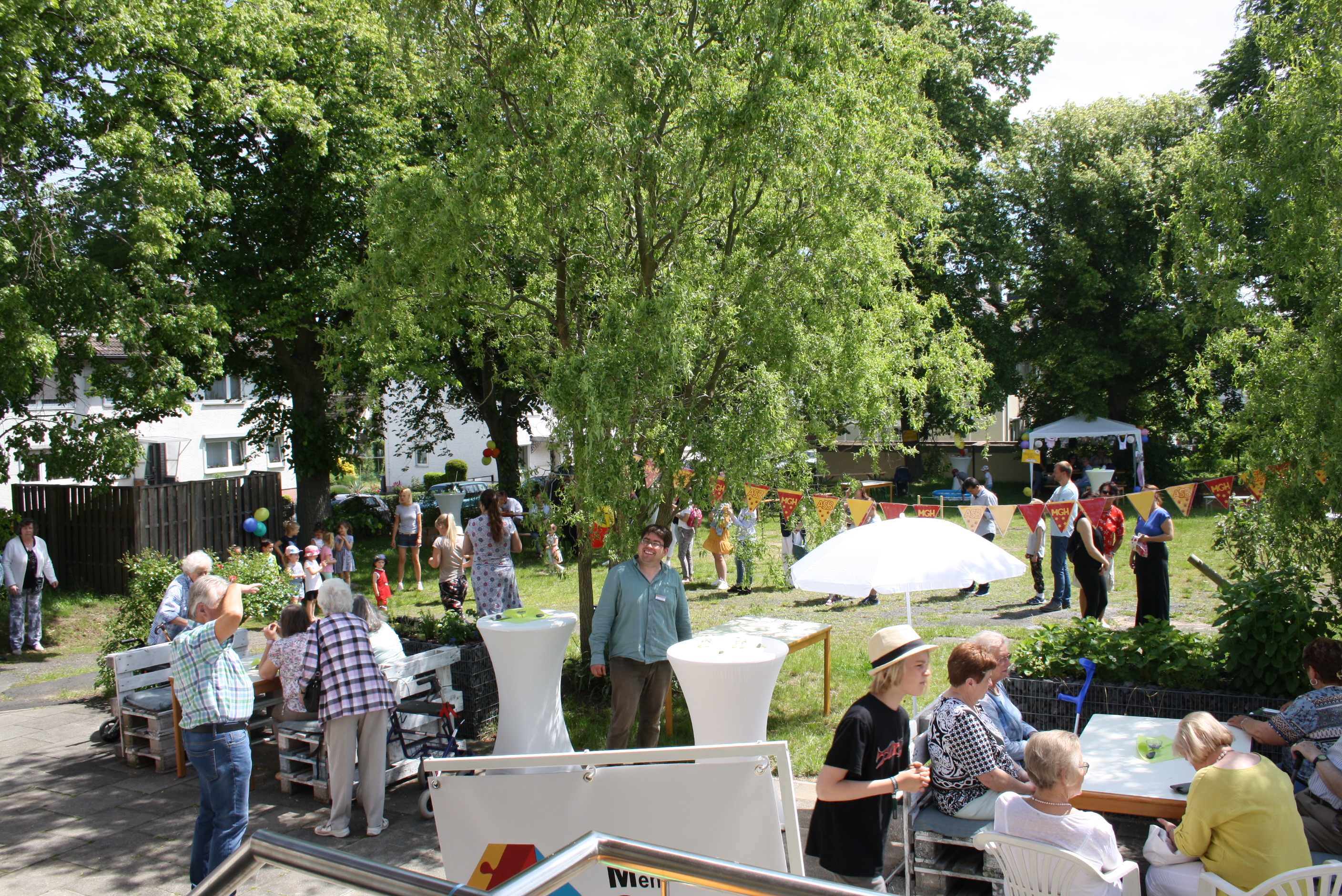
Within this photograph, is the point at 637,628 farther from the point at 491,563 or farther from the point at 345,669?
the point at 491,563

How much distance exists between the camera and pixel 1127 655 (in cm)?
660

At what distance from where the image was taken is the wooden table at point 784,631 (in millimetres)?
7297

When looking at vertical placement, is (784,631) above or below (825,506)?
below

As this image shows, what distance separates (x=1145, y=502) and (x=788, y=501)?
379cm

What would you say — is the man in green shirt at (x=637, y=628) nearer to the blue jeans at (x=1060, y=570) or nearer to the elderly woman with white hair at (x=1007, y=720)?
the elderly woman with white hair at (x=1007, y=720)

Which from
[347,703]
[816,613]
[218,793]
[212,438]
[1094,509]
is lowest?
[816,613]

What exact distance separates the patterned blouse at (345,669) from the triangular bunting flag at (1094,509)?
735 centimetres

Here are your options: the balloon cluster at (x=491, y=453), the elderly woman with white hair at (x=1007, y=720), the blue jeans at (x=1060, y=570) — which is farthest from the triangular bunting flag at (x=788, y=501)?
the balloon cluster at (x=491, y=453)

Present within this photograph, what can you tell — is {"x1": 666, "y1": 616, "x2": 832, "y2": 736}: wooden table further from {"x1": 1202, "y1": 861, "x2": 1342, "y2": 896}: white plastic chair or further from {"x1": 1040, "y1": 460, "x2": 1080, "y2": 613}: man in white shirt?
{"x1": 1040, "y1": 460, "x2": 1080, "y2": 613}: man in white shirt

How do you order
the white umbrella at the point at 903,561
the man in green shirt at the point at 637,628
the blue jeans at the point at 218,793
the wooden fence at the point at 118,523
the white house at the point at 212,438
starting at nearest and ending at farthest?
1. the blue jeans at the point at 218,793
2. the white umbrella at the point at 903,561
3. the man in green shirt at the point at 637,628
4. the wooden fence at the point at 118,523
5. the white house at the point at 212,438

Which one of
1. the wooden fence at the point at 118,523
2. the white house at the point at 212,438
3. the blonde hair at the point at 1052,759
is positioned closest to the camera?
the blonde hair at the point at 1052,759

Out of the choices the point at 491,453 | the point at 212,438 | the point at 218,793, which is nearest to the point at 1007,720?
the point at 218,793

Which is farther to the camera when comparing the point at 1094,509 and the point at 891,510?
the point at 891,510

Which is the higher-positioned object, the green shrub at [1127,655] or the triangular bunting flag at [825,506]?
the triangular bunting flag at [825,506]
